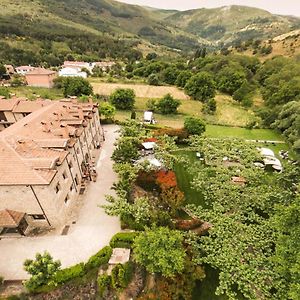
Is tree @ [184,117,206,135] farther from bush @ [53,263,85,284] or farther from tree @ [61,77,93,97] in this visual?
tree @ [61,77,93,97]

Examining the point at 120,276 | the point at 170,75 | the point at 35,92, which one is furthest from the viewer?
the point at 170,75

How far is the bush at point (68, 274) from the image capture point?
79.9 feet

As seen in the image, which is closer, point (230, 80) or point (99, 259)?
point (99, 259)

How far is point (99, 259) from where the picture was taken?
2614 cm

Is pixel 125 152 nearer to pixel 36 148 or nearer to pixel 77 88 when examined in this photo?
pixel 36 148

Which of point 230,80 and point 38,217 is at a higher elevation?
point 38,217

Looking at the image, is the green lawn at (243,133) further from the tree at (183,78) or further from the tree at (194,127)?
the tree at (183,78)

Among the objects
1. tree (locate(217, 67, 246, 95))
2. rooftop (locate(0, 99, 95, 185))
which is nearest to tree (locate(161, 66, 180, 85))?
tree (locate(217, 67, 246, 95))

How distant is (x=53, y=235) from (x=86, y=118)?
25169 mm

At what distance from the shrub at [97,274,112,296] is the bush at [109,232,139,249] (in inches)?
148

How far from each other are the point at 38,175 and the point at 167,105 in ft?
188

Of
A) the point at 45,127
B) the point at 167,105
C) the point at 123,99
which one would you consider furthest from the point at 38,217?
the point at 167,105

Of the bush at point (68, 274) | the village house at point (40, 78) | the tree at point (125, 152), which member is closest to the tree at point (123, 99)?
the tree at point (125, 152)

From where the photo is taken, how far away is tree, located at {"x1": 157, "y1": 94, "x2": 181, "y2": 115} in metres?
78.3
